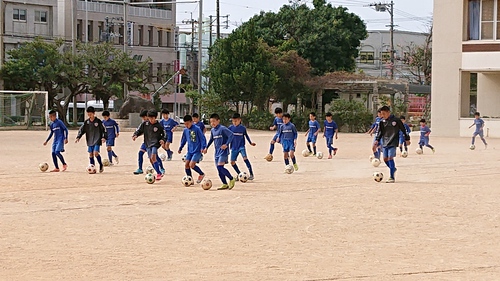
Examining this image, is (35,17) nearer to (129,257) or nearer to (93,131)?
(93,131)

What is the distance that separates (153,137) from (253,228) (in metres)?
7.66

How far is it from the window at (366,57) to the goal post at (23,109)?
38.2m

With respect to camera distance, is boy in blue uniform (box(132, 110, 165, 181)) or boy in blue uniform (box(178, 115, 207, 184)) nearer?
boy in blue uniform (box(178, 115, 207, 184))

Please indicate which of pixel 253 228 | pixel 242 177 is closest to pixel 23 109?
pixel 242 177

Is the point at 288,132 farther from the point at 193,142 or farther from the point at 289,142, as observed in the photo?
the point at 193,142

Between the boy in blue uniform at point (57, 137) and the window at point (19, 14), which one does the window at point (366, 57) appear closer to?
the window at point (19, 14)

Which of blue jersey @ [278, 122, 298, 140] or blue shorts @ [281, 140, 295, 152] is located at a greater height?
blue jersey @ [278, 122, 298, 140]

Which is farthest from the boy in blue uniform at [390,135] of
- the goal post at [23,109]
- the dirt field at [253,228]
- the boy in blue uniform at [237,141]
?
the goal post at [23,109]

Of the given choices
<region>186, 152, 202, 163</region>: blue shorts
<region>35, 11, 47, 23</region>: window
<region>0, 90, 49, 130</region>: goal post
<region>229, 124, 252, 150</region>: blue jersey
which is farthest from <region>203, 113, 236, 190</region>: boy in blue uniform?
<region>35, 11, 47, 23</region>: window

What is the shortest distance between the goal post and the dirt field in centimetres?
3163

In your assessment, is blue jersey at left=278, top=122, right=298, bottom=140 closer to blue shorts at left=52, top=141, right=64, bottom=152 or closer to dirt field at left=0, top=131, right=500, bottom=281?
dirt field at left=0, top=131, right=500, bottom=281

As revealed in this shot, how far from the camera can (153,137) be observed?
60.6 feet

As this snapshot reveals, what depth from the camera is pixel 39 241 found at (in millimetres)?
10078

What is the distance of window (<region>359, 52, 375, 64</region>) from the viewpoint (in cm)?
8250
